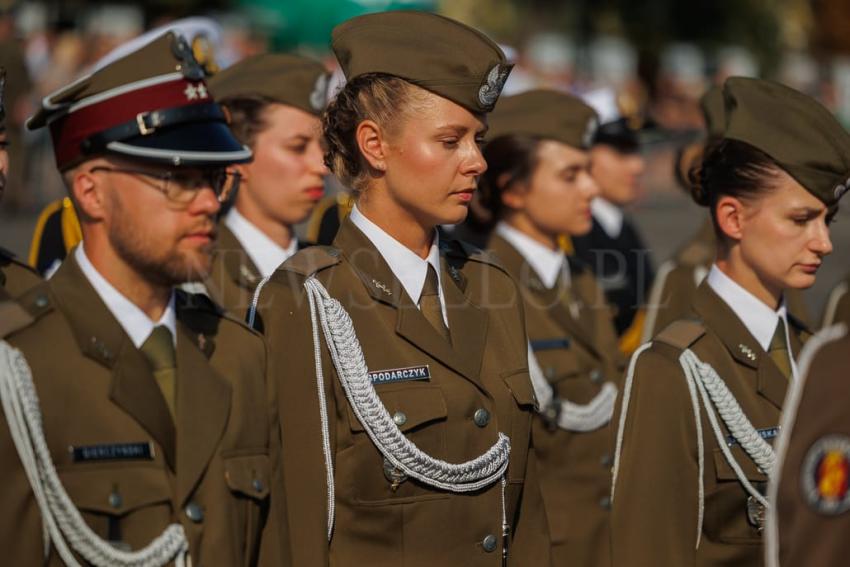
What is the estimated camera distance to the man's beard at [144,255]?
3.57 metres

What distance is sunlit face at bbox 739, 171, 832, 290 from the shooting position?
173 inches

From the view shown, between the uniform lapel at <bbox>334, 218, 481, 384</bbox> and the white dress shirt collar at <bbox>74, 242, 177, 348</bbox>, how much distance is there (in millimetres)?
582

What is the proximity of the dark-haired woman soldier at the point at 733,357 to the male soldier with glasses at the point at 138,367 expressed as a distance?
41.5 inches

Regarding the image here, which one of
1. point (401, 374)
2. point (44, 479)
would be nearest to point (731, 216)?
point (401, 374)

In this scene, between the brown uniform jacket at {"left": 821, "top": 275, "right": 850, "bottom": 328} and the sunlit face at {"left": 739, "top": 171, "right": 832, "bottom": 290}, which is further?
the brown uniform jacket at {"left": 821, "top": 275, "right": 850, "bottom": 328}

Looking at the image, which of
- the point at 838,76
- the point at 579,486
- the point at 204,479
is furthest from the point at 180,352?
the point at 838,76

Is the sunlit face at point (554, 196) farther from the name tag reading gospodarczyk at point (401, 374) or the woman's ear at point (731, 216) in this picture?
the name tag reading gospodarczyk at point (401, 374)

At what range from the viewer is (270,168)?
5750 mm

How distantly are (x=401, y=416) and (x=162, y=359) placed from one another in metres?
0.64

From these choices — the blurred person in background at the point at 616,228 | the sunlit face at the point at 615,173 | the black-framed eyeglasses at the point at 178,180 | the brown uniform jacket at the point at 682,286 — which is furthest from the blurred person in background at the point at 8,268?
the sunlit face at the point at 615,173

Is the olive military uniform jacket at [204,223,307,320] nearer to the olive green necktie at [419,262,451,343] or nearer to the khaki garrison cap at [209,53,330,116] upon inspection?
the khaki garrison cap at [209,53,330,116]

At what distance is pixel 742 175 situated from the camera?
4.48m

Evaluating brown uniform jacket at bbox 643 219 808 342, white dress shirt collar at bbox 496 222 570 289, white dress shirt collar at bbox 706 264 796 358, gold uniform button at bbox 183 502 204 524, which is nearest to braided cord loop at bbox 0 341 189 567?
gold uniform button at bbox 183 502 204 524

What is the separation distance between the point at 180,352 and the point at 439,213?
0.83 m
